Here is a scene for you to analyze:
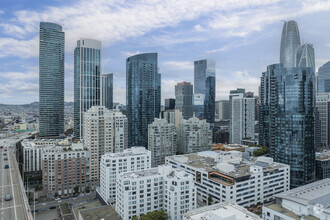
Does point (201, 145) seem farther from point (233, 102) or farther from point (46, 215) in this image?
point (46, 215)

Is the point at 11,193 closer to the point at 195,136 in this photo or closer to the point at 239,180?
the point at 239,180

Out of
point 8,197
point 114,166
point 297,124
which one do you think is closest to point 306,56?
point 297,124

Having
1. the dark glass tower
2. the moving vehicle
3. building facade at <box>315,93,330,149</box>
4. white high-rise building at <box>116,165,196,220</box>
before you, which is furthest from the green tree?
building facade at <box>315,93,330,149</box>

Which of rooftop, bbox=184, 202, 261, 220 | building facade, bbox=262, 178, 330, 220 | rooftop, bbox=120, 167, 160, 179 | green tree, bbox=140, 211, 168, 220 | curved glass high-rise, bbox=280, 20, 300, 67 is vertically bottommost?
green tree, bbox=140, 211, 168, 220

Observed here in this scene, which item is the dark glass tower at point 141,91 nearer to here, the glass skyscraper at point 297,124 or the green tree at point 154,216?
the glass skyscraper at point 297,124

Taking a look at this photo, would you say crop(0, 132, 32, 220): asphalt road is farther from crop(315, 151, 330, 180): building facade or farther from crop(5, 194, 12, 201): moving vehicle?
crop(315, 151, 330, 180): building facade

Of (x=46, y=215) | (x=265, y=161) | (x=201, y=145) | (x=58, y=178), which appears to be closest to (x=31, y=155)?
(x=58, y=178)
